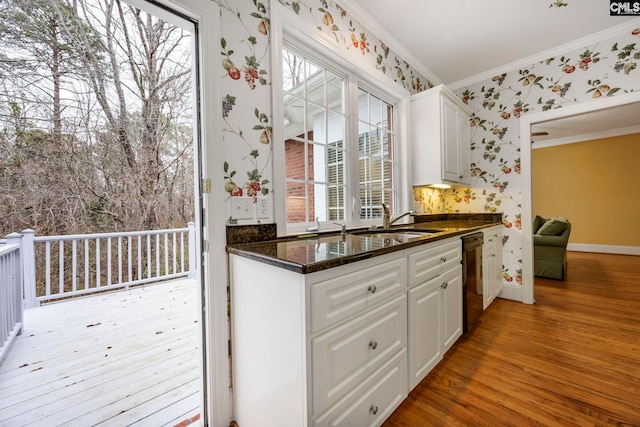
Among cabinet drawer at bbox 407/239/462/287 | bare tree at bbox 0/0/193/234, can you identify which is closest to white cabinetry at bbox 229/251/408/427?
cabinet drawer at bbox 407/239/462/287

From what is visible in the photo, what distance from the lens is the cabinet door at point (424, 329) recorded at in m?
1.35

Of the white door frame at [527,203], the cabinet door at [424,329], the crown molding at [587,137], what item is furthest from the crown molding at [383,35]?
the crown molding at [587,137]

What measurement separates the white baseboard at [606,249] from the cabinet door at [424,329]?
670 cm

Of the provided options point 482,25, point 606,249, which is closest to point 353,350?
point 482,25

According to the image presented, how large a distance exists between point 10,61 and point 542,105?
5582mm

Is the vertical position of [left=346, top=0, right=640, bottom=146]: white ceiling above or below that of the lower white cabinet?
above

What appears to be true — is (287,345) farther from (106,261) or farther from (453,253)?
(106,261)

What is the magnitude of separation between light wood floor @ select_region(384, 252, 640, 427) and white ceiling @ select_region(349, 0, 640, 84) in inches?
105

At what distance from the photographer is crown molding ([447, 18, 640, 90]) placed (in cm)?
228

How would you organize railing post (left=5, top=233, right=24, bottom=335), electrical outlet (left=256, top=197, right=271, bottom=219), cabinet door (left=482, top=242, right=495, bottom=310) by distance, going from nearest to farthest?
1. electrical outlet (left=256, top=197, right=271, bottom=219)
2. railing post (left=5, top=233, right=24, bottom=335)
3. cabinet door (left=482, top=242, right=495, bottom=310)

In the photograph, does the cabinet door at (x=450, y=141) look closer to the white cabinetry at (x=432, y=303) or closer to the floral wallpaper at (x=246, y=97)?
the white cabinetry at (x=432, y=303)

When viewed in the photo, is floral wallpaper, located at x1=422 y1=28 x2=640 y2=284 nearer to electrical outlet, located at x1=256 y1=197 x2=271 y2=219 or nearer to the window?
the window

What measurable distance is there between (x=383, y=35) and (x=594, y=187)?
6.56 metres

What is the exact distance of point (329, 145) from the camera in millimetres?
2021
